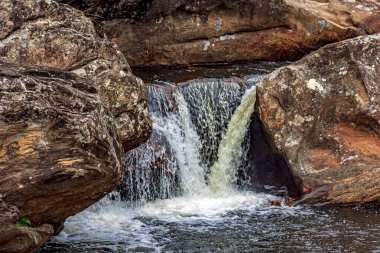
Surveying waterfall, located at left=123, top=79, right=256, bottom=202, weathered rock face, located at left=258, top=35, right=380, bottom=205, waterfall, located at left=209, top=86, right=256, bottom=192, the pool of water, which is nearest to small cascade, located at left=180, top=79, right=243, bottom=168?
waterfall, located at left=123, top=79, right=256, bottom=202

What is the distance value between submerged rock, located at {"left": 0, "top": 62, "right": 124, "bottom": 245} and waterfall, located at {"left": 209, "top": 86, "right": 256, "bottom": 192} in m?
4.48

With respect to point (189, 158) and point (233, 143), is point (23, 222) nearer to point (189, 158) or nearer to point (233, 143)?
point (189, 158)

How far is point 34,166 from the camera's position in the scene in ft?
24.2

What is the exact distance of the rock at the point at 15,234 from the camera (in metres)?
7.27

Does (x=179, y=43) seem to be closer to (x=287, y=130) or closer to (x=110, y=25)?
(x=110, y=25)

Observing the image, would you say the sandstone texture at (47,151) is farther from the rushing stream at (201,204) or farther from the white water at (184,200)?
the rushing stream at (201,204)

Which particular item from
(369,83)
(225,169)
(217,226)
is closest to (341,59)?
(369,83)

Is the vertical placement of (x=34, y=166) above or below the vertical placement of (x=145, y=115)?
below

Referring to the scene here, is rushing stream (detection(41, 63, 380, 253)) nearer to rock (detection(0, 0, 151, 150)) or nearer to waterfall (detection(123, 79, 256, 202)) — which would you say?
waterfall (detection(123, 79, 256, 202))

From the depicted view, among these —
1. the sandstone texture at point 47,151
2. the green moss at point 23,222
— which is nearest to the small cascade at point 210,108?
the sandstone texture at point 47,151

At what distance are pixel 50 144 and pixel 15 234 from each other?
96 centimetres

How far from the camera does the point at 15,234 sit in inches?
294

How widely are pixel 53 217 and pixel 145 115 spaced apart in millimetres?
2086

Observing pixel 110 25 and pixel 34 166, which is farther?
pixel 110 25
